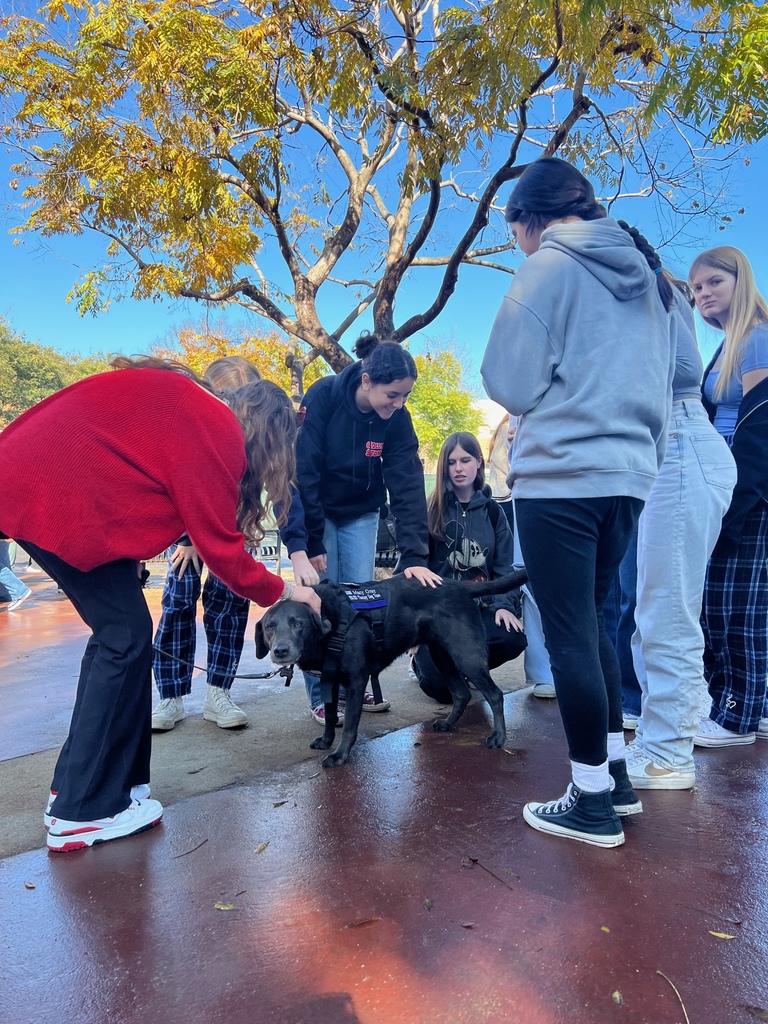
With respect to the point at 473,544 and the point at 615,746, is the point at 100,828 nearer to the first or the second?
the point at 615,746

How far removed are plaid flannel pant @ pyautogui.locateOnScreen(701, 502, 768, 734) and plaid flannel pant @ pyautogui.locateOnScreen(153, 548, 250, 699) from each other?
238 cm

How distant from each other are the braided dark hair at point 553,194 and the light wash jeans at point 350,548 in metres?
2.15

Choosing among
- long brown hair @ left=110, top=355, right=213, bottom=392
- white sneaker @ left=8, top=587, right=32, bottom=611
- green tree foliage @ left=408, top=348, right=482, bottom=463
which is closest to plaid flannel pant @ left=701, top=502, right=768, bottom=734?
long brown hair @ left=110, top=355, right=213, bottom=392

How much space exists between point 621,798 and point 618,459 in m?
1.28

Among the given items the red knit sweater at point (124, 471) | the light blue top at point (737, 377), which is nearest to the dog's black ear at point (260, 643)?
the red knit sweater at point (124, 471)

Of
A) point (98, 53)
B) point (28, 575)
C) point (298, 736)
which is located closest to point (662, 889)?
point (298, 736)

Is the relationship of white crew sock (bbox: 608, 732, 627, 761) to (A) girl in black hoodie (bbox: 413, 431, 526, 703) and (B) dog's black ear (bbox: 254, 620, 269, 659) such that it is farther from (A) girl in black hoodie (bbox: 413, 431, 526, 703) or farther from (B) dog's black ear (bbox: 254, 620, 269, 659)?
(A) girl in black hoodie (bbox: 413, 431, 526, 703)

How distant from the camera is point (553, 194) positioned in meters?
2.41

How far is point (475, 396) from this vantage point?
152 feet

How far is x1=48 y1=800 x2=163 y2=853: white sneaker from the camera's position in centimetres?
242

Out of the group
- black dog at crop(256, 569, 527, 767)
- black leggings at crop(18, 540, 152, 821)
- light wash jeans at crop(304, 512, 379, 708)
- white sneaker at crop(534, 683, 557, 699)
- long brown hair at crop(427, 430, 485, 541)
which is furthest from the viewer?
Result: long brown hair at crop(427, 430, 485, 541)

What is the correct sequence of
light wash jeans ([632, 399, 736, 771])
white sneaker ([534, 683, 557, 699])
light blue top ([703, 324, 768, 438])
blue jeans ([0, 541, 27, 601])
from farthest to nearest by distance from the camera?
blue jeans ([0, 541, 27, 601])
white sneaker ([534, 683, 557, 699])
light blue top ([703, 324, 768, 438])
light wash jeans ([632, 399, 736, 771])

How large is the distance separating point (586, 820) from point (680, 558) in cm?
107

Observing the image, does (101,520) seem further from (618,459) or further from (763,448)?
(763,448)
